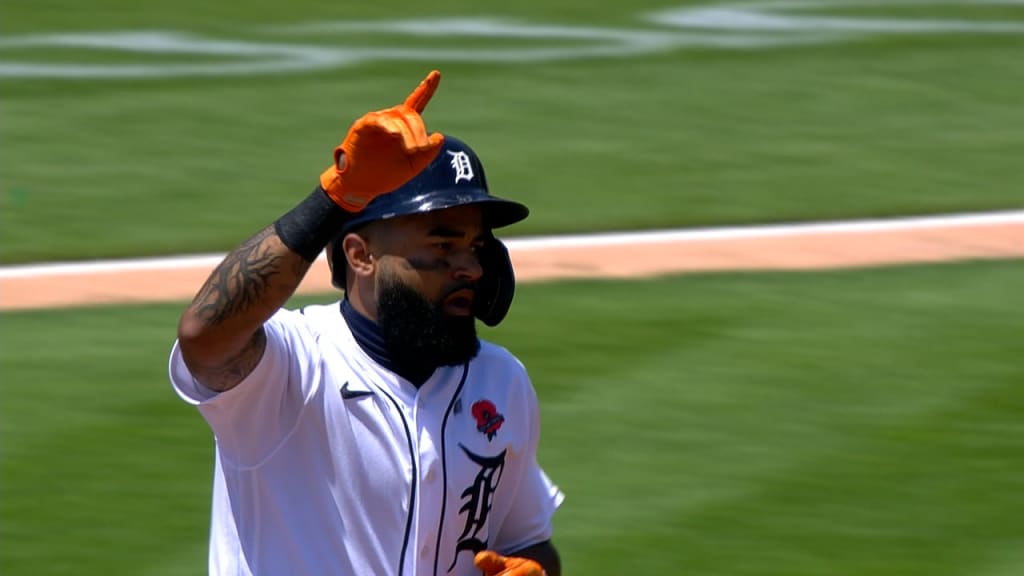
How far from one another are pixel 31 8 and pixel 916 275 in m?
9.25

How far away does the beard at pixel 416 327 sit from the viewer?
4102 millimetres

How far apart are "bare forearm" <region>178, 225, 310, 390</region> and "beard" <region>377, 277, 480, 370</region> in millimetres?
297

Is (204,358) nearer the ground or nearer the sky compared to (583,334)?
nearer the sky

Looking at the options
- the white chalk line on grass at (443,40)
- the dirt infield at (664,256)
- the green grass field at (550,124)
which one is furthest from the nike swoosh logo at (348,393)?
the white chalk line on grass at (443,40)

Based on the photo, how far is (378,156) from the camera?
3.75 metres

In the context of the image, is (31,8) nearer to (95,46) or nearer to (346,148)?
(95,46)

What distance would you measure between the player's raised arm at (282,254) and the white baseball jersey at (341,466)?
151 mm

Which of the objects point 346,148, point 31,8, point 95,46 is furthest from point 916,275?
point 31,8

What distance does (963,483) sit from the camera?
7.23m

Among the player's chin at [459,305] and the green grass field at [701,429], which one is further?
the green grass field at [701,429]

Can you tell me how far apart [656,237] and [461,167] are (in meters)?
6.42

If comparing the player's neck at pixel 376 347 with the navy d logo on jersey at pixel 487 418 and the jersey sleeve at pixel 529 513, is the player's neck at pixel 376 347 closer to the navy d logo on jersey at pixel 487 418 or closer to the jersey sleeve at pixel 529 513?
the navy d logo on jersey at pixel 487 418

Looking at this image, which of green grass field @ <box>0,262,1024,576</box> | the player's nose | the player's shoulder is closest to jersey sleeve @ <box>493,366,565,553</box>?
the player's shoulder

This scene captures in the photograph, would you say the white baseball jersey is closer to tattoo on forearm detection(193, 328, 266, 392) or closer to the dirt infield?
tattoo on forearm detection(193, 328, 266, 392)
